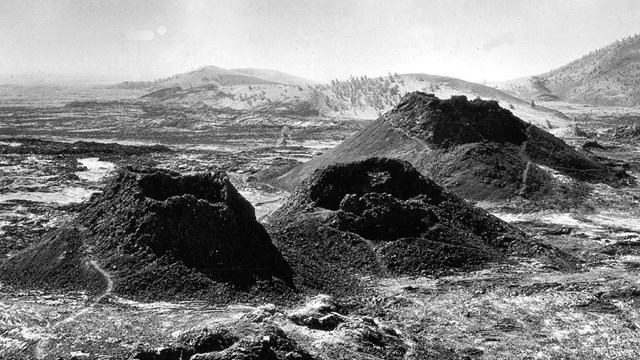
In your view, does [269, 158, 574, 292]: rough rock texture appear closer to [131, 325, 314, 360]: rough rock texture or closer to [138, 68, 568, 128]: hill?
[131, 325, 314, 360]: rough rock texture

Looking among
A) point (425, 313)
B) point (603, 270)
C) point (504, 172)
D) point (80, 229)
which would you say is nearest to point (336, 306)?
point (425, 313)

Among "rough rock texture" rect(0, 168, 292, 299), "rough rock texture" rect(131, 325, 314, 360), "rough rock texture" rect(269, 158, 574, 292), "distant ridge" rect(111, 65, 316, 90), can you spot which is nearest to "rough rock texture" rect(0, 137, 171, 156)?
"rough rock texture" rect(269, 158, 574, 292)

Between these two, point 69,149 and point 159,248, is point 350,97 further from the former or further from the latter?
point 159,248

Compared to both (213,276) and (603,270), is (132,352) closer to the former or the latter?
(213,276)

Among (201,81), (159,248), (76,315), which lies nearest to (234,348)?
(76,315)

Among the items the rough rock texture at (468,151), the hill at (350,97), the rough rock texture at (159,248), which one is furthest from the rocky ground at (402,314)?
the hill at (350,97)
